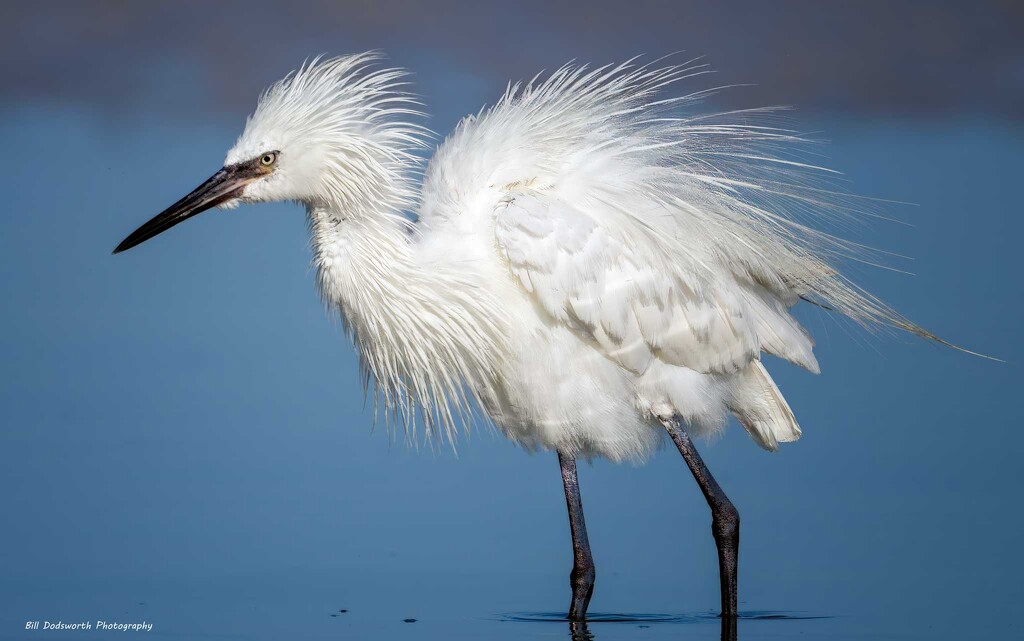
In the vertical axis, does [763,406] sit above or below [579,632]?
above

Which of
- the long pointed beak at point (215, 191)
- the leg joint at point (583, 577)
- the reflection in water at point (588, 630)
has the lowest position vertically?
the reflection in water at point (588, 630)

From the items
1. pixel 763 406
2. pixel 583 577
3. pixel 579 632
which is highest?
pixel 763 406

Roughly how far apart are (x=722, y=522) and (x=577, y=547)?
20.1 inches

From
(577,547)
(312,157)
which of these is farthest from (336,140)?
(577,547)

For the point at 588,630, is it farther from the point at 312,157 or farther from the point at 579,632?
the point at 312,157

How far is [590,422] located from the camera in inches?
156

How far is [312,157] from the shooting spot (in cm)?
373

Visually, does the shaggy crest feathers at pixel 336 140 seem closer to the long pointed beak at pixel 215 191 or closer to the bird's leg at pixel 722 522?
the long pointed beak at pixel 215 191

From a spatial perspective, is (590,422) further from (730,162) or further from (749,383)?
(730,162)

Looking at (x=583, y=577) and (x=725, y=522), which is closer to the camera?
(x=725, y=522)

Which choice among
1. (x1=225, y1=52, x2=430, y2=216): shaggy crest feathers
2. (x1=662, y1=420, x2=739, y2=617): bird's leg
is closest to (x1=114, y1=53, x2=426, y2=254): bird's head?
(x1=225, y1=52, x2=430, y2=216): shaggy crest feathers

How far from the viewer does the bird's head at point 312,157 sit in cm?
374

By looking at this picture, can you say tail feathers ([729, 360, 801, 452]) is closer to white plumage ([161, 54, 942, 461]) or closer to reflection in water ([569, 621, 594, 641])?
white plumage ([161, 54, 942, 461])

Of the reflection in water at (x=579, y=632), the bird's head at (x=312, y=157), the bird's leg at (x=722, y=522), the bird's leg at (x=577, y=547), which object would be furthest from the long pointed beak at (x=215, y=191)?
the reflection in water at (x=579, y=632)
